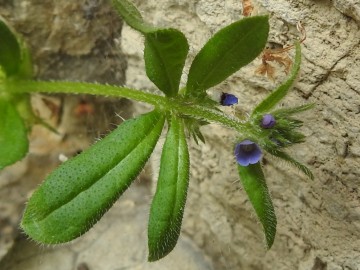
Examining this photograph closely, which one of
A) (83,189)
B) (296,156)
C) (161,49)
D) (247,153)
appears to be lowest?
(83,189)

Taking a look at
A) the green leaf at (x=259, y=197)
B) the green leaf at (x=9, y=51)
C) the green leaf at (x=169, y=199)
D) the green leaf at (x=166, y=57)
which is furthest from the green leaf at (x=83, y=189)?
the green leaf at (x=9, y=51)

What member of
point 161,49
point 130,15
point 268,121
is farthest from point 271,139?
point 130,15

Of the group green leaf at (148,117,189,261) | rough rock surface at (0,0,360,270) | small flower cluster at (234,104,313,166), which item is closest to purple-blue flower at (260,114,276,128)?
small flower cluster at (234,104,313,166)

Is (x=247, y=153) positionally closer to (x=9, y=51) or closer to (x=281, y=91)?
(x=281, y=91)

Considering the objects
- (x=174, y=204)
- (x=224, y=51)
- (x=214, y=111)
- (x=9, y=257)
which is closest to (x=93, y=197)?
(x=174, y=204)

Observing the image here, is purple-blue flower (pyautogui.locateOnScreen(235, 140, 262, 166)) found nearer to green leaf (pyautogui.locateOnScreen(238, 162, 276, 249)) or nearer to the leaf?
green leaf (pyautogui.locateOnScreen(238, 162, 276, 249))

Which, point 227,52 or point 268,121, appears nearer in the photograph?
point 268,121
